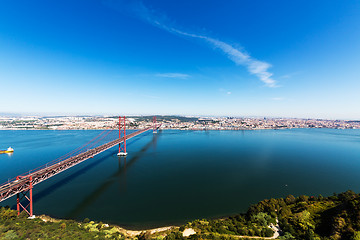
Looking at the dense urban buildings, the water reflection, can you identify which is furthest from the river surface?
the dense urban buildings

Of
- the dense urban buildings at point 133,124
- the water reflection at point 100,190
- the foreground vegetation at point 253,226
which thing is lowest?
the water reflection at point 100,190

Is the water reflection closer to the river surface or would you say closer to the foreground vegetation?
the river surface

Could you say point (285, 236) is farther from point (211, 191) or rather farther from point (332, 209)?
point (211, 191)

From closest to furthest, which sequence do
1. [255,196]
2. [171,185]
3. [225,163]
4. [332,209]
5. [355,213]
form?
1. [355,213]
2. [332,209]
3. [255,196]
4. [171,185]
5. [225,163]

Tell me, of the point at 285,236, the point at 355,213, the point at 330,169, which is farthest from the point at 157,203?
the point at 330,169

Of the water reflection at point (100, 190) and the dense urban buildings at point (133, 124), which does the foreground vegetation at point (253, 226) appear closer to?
the water reflection at point (100, 190)

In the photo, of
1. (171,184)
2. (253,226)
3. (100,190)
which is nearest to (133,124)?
(100,190)

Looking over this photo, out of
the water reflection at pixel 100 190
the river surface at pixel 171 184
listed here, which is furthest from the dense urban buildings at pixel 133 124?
the water reflection at pixel 100 190

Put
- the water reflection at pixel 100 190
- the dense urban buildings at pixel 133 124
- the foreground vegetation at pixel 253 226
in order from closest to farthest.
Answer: the foreground vegetation at pixel 253 226
the water reflection at pixel 100 190
the dense urban buildings at pixel 133 124
